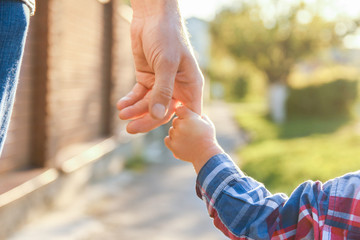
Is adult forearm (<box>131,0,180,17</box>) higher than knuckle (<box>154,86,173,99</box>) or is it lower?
higher

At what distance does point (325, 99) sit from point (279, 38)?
3.15 metres

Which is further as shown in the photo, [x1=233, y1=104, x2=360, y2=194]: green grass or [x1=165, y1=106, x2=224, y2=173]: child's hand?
[x1=233, y1=104, x2=360, y2=194]: green grass

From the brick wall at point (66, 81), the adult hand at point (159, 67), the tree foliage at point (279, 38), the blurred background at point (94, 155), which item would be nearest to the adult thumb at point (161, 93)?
the adult hand at point (159, 67)

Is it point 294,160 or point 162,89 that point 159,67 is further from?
point 294,160

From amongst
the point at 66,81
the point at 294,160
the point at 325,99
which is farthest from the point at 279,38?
the point at 66,81

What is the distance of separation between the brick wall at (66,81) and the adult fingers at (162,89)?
11.6 feet

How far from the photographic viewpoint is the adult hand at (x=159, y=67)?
1.29 m

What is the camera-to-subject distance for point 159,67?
4.27ft

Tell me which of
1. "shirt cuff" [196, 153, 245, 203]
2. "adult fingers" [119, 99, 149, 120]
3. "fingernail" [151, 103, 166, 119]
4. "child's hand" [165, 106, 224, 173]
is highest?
"fingernail" [151, 103, 166, 119]

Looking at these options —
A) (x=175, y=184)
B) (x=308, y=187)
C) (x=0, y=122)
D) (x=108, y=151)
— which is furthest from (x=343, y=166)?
(x=0, y=122)

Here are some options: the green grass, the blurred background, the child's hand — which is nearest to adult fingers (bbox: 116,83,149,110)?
the child's hand

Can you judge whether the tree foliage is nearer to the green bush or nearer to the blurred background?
the green bush

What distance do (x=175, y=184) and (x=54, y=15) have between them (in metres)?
3.40

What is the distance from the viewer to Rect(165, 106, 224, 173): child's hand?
4.81ft
